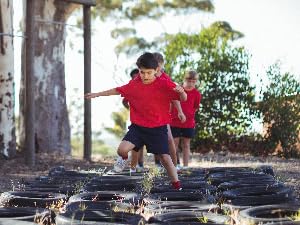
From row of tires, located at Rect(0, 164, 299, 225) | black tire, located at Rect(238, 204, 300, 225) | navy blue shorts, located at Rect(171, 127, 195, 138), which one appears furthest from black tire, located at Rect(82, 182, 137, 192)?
navy blue shorts, located at Rect(171, 127, 195, 138)

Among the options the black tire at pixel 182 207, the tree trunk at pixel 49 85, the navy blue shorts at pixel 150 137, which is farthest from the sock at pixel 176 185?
the tree trunk at pixel 49 85

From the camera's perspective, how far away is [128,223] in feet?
13.3

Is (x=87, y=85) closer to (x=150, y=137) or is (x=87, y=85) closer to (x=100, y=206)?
(x=150, y=137)

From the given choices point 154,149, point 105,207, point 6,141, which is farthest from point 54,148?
point 105,207

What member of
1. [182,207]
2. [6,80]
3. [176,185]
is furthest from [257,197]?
[6,80]

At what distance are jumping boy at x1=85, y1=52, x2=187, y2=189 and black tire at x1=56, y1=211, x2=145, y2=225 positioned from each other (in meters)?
1.95

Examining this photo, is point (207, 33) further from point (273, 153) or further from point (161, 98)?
point (161, 98)

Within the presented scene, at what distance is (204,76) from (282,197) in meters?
9.64

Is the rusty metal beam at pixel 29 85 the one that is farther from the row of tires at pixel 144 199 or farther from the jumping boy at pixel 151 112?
the jumping boy at pixel 151 112

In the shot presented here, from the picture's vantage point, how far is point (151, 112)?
20.7ft

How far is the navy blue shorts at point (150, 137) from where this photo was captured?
251 inches

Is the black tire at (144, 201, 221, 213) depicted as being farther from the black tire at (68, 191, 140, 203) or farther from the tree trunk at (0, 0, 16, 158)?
the tree trunk at (0, 0, 16, 158)

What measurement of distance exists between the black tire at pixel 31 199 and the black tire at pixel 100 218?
0.97 metres

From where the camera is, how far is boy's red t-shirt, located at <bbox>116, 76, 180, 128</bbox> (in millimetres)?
6266
